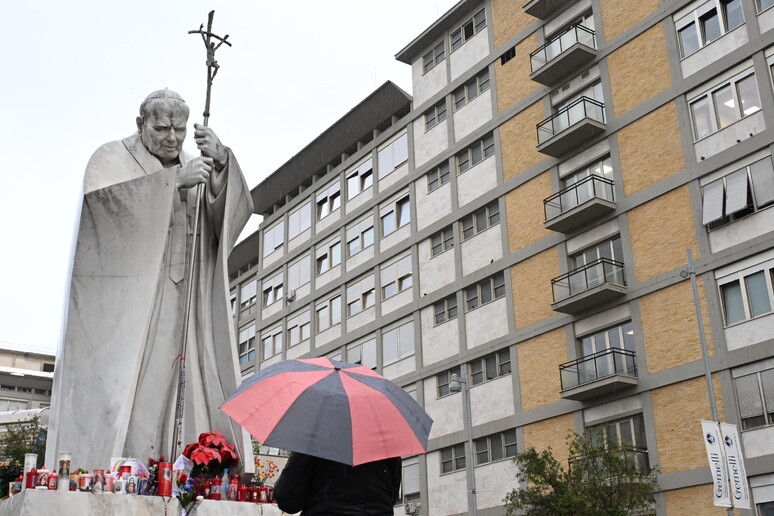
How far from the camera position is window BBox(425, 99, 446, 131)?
139 feet

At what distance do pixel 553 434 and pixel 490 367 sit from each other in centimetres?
459

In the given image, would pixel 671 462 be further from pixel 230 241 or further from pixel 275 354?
pixel 275 354

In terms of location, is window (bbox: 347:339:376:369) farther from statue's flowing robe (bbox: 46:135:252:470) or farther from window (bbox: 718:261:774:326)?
statue's flowing robe (bbox: 46:135:252:470)

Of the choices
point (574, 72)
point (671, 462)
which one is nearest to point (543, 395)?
point (671, 462)

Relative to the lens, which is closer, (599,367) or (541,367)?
(599,367)

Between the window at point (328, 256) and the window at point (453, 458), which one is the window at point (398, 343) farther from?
the window at point (328, 256)

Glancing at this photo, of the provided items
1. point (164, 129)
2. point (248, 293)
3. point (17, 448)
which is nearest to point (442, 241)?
point (248, 293)

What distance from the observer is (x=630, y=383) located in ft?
97.1

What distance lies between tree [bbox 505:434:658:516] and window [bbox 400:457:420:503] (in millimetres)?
11675

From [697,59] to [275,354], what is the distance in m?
30.3

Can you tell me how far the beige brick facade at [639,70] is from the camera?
104 feet

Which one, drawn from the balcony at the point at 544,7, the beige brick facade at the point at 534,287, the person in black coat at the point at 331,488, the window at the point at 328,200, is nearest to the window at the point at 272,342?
the window at the point at 328,200

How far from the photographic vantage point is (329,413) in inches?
190

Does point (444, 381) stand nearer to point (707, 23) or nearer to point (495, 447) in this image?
point (495, 447)
